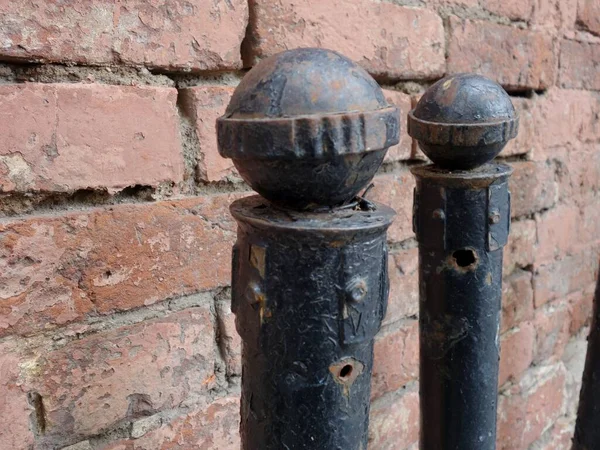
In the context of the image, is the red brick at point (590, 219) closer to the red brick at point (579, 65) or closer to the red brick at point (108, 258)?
the red brick at point (579, 65)

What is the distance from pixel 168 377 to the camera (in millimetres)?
719

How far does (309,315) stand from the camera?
1.33ft

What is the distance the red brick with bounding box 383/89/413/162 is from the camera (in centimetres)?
92

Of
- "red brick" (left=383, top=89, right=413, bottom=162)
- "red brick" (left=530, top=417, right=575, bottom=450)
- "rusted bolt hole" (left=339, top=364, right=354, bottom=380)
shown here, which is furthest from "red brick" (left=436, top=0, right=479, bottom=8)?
"red brick" (left=530, top=417, right=575, bottom=450)

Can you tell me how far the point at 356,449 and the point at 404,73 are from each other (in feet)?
2.08

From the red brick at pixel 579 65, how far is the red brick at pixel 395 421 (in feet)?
2.36

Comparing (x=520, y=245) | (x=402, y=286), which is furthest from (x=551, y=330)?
(x=402, y=286)

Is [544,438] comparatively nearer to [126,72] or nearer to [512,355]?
[512,355]

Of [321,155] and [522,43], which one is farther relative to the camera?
[522,43]

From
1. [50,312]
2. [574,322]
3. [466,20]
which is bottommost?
[574,322]

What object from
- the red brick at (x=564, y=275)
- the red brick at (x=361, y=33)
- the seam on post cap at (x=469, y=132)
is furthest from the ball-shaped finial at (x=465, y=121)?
the red brick at (x=564, y=275)

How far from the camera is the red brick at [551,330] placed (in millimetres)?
1298

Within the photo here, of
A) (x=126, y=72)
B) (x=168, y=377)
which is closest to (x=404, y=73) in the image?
(x=126, y=72)

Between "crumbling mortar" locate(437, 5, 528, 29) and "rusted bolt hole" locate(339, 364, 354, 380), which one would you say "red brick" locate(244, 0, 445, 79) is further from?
"rusted bolt hole" locate(339, 364, 354, 380)
